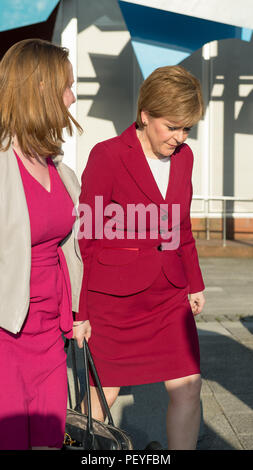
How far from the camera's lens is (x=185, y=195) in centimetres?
296

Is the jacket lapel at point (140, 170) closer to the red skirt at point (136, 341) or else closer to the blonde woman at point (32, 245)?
the red skirt at point (136, 341)

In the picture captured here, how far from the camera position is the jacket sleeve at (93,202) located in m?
2.75

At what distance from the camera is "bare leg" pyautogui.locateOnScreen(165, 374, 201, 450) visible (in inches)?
110

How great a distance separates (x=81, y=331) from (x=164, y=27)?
6236 mm

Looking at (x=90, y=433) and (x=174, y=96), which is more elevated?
(x=174, y=96)

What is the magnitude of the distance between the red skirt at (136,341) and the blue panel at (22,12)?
5.52 m

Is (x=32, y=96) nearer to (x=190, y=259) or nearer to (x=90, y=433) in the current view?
(x=90, y=433)

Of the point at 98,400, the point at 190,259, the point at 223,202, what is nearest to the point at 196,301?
the point at 190,259

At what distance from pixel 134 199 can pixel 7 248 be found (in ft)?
2.76

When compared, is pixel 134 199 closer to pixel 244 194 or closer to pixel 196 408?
pixel 196 408

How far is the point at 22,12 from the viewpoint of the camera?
7637mm

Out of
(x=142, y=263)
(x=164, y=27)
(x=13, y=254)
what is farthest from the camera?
(x=164, y=27)

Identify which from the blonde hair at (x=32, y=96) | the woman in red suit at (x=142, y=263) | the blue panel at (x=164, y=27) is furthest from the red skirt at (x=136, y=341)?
the blue panel at (x=164, y=27)

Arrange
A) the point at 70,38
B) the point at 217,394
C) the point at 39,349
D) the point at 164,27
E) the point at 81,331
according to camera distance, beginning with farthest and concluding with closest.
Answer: the point at 70,38, the point at 164,27, the point at 217,394, the point at 81,331, the point at 39,349
